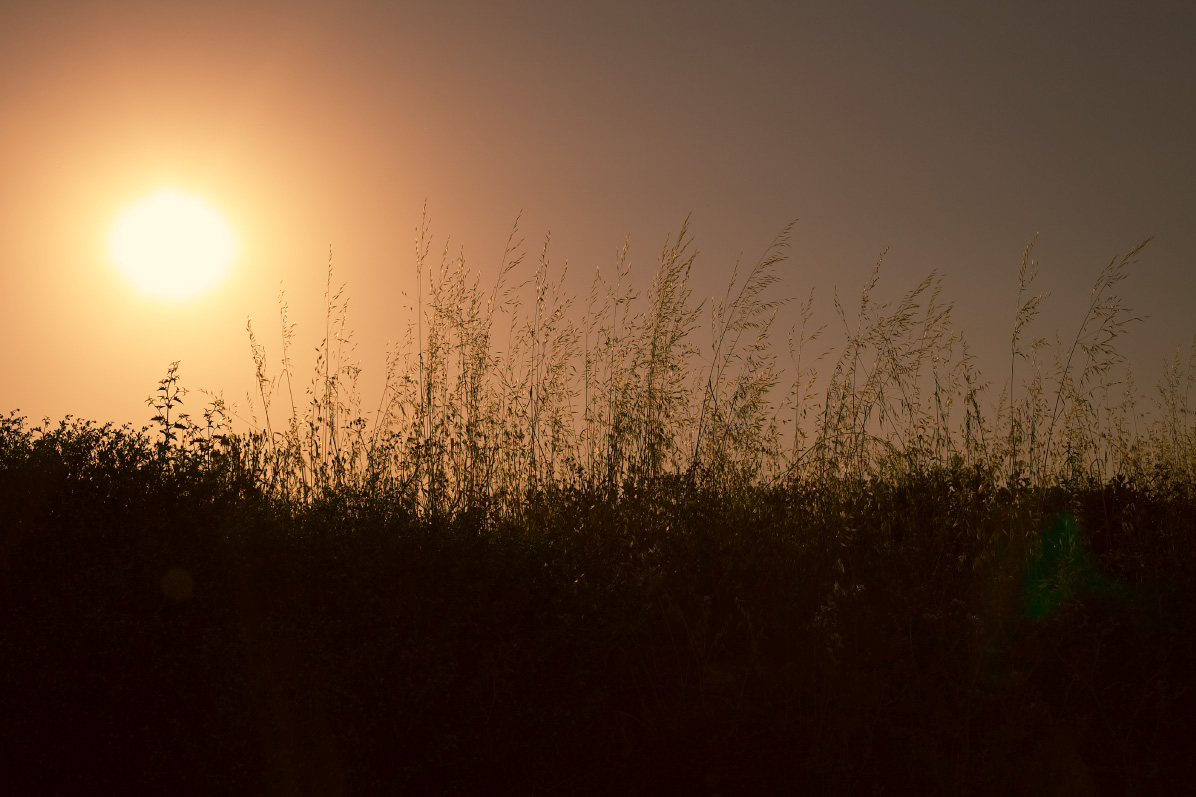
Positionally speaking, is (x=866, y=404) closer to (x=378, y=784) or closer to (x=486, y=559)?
(x=486, y=559)

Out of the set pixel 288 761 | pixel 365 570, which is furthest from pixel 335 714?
pixel 365 570

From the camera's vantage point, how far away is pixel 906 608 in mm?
3555

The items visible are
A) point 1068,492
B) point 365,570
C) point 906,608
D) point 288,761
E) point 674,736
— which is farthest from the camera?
point 1068,492

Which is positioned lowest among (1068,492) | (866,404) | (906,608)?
(906,608)

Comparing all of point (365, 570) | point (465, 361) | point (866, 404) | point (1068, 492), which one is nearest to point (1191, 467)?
point (1068, 492)

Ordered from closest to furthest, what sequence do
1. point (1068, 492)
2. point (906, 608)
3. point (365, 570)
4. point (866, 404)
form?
point (365, 570) < point (906, 608) < point (1068, 492) < point (866, 404)

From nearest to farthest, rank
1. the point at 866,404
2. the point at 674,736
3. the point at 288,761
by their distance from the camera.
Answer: the point at 288,761
the point at 674,736
the point at 866,404

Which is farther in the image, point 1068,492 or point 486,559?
point 1068,492

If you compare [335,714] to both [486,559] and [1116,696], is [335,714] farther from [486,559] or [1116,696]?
[1116,696]

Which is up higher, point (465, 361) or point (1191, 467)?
point (465, 361)

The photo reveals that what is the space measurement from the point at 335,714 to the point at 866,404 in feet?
10.9

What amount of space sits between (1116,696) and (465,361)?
3.48m

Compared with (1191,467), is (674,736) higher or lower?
lower

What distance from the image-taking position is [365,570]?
2986 mm
